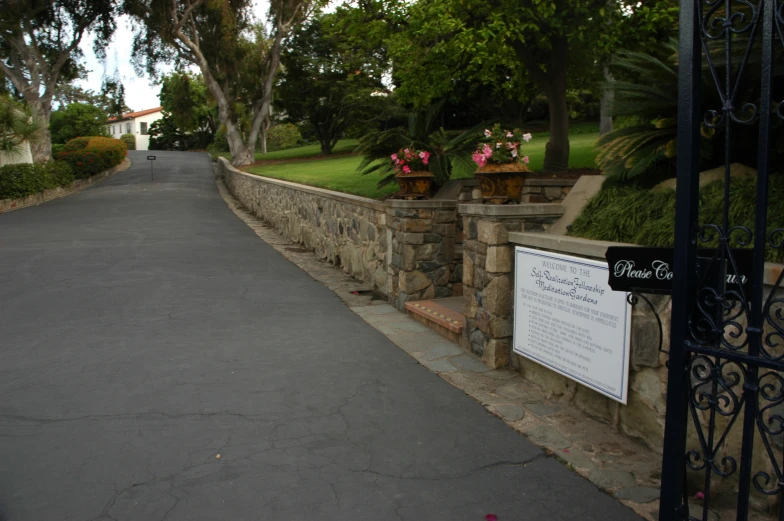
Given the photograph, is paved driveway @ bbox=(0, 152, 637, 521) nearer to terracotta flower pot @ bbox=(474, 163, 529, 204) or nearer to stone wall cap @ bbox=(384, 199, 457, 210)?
stone wall cap @ bbox=(384, 199, 457, 210)

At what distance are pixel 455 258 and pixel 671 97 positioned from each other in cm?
377

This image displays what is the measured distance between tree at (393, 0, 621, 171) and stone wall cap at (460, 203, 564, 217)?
2856 millimetres

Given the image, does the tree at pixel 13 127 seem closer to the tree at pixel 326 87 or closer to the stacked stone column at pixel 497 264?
the tree at pixel 326 87

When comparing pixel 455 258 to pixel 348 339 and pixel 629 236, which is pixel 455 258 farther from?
pixel 629 236

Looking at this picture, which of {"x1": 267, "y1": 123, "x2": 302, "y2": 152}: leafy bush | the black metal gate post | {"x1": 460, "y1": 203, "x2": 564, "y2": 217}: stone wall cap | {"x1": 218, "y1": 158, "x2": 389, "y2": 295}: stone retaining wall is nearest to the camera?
the black metal gate post

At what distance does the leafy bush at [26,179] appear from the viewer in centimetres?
2197

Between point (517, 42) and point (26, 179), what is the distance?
20192 millimetres

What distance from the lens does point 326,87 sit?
3347 centimetres

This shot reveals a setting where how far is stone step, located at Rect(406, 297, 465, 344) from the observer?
22.2 feet

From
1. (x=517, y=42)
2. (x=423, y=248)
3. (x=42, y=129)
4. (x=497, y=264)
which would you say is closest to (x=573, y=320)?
(x=497, y=264)

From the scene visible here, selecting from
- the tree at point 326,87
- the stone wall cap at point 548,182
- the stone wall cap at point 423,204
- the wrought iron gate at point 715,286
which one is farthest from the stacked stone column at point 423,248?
the tree at point 326,87

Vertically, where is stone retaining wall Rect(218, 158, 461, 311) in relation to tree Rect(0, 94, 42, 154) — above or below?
below

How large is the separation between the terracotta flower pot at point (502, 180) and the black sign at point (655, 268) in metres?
3.67

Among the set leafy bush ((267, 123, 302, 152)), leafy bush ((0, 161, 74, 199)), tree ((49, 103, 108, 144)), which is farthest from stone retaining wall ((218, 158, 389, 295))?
tree ((49, 103, 108, 144))
